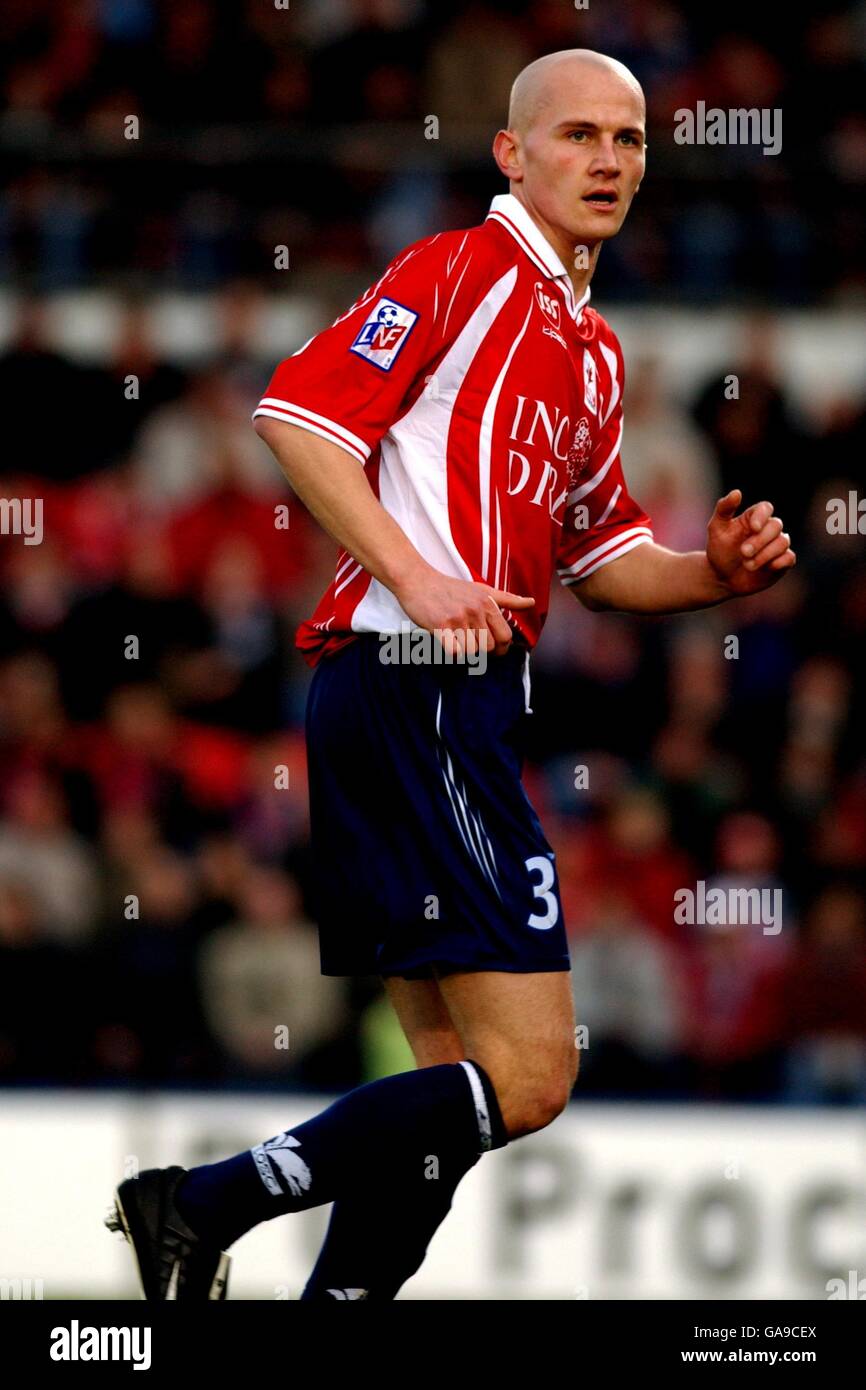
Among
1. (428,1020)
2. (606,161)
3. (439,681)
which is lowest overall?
(428,1020)

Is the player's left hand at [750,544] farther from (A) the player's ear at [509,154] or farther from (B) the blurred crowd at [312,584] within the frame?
(B) the blurred crowd at [312,584]

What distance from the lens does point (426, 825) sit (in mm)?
4277

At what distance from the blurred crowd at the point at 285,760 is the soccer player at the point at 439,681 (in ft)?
12.0

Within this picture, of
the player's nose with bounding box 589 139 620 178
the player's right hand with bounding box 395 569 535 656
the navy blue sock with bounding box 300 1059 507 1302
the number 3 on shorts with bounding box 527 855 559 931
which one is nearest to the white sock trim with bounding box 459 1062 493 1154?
the navy blue sock with bounding box 300 1059 507 1302

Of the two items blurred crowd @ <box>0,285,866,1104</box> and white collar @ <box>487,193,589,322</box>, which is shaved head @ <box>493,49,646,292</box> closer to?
white collar @ <box>487,193,589,322</box>

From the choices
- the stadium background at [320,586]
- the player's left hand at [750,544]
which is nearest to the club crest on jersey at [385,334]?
the player's left hand at [750,544]

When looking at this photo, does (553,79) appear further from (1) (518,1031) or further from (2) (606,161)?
(1) (518,1031)

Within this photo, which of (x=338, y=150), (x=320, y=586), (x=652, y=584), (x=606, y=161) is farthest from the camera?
(x=338, y=150)

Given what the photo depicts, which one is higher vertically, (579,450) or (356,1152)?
(579,450)

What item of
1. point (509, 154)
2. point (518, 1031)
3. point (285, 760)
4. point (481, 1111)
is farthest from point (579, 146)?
point (285, 760)

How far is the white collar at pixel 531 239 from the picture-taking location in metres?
4.51

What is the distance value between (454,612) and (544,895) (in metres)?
0.62
